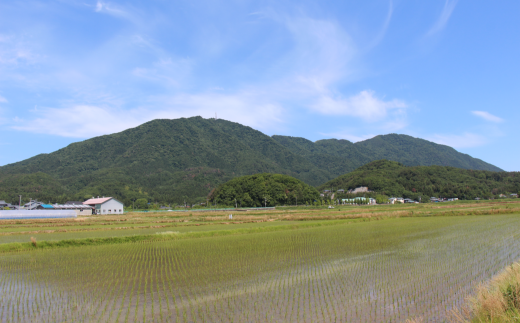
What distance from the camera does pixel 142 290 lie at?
9.86 metres

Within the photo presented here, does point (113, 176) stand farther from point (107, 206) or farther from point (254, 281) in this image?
point (254, 281)

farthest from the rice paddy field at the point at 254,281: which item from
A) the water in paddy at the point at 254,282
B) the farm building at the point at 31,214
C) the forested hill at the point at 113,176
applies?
the forested hill at the point at 113,176

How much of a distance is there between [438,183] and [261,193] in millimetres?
86701

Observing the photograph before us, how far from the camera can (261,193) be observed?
359ft

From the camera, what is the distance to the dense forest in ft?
358

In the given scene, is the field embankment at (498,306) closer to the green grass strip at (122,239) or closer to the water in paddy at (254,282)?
the water in paddy at (254,282)

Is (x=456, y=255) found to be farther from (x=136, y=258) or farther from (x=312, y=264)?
(x=136, y=258)

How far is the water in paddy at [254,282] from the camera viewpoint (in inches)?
301

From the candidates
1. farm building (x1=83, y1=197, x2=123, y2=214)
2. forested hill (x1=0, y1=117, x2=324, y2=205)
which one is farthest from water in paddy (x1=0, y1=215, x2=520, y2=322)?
forested hill (x1=0, y1=117, x2=324, y2=205)

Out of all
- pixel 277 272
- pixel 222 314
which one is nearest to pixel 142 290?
pixel 222 314

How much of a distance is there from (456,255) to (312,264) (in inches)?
246

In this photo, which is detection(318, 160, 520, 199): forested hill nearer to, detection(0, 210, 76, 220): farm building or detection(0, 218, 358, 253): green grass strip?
detection(0, 210, 76, 220): farm building

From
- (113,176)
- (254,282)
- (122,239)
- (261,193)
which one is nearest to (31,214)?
(122,239)

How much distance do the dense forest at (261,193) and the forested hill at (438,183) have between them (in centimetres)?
4472
